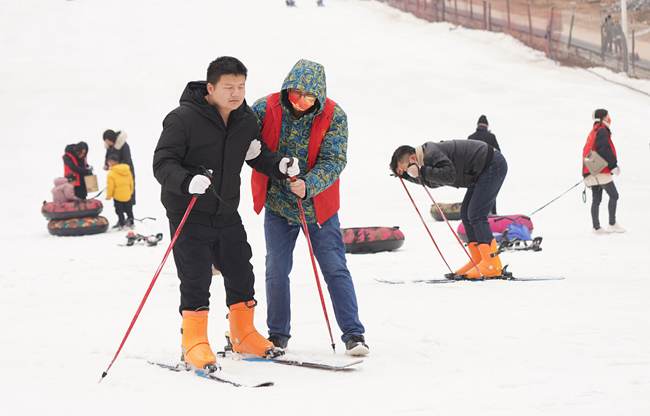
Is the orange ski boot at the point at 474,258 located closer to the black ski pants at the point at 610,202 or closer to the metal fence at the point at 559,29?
the black ski pants at the point at 610,202

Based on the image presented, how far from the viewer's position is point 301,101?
3.42m

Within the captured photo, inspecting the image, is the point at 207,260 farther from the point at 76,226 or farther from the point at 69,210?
the point at 69,210

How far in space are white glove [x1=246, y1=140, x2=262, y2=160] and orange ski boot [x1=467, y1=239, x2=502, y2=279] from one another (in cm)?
319

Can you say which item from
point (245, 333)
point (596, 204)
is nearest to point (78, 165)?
point (596, 204)

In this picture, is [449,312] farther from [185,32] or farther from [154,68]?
[185,32]

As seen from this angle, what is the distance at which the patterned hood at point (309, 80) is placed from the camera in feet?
11.0

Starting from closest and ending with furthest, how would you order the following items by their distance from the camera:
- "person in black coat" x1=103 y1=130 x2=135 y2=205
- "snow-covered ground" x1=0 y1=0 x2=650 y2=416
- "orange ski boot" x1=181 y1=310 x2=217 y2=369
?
1. "snow-covered ground" x1=0 y1=0 x2=650 y2=416
2. "orange ski boot" x1=181 y1=310 x2=217 y2=369
3. "person in black coat" x1=103 y1=130 x2=135 y2=205

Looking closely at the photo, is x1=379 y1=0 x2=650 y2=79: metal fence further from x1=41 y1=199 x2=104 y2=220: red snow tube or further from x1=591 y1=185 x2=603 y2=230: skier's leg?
x1=41 y1=199 x2=104 y2=220: red snow tube

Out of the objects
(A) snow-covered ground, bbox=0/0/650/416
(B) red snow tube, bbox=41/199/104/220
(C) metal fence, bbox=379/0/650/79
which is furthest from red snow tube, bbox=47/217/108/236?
(C) metal fence, bbox=379/0/650/79

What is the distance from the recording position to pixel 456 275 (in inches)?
232

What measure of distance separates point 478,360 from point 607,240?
5.76 metres

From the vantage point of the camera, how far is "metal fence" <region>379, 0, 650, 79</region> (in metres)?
26.0

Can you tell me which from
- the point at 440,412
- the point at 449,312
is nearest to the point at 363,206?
the point at 449,312

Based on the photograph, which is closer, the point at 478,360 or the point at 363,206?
the point at 478,360
